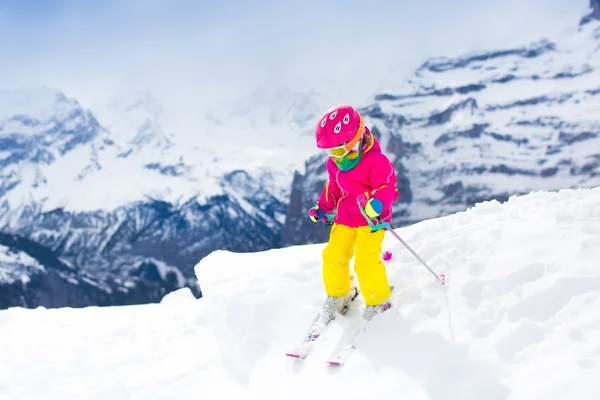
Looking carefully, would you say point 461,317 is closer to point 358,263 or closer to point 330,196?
point 358,263

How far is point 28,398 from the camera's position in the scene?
721cm

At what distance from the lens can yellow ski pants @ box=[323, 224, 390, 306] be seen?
7023 mm

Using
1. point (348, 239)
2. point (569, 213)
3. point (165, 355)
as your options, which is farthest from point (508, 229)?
point (165, 355)

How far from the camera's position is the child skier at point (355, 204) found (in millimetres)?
6992

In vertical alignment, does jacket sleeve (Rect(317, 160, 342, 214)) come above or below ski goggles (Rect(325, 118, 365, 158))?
below

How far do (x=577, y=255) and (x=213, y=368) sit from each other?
228 inches

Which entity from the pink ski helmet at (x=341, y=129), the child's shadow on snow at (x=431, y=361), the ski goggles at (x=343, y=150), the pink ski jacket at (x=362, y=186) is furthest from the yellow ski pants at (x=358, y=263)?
the pink ski helmet at (x=341, y=129)

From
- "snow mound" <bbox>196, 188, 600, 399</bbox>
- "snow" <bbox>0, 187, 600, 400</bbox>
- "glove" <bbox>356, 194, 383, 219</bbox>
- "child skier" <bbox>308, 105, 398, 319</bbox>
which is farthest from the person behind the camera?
"child skier" <bbox>308, 105, 398, 319</bbox>

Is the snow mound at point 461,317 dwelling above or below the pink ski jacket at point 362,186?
below

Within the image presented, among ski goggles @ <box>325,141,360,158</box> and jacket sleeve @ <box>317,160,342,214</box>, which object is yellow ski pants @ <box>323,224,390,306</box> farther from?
ski goggles @ <box>325,141,360,158</box>

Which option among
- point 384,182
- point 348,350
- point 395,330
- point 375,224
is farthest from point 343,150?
point 348,350

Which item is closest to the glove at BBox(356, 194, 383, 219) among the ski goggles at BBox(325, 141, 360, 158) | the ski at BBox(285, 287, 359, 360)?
the ski goggles at BBox(325, 141, 360, 158)

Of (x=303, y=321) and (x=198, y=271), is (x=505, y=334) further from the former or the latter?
(x=198, y=271)

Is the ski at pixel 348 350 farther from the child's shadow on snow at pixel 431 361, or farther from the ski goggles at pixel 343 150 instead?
the ski goggles at pixel 343 150
